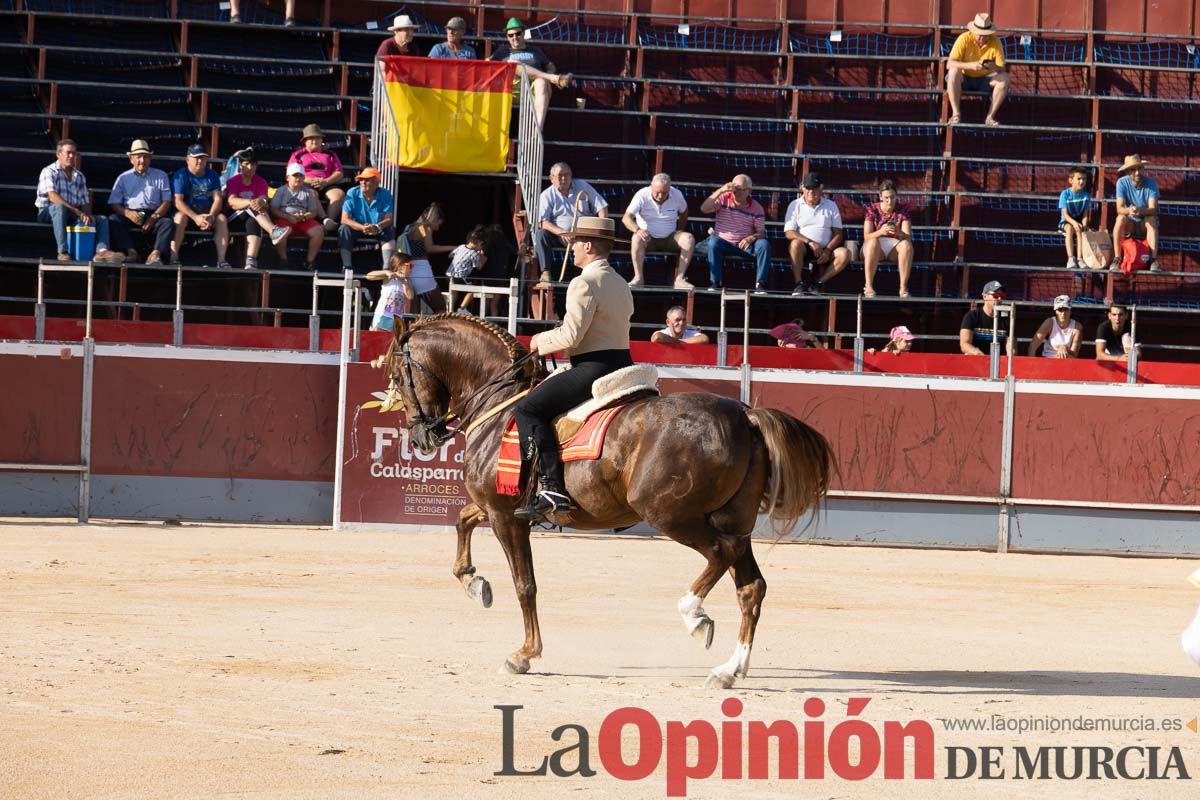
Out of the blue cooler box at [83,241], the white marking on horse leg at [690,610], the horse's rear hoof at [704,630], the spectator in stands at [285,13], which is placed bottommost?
the horse's rear hoof at [704,630]

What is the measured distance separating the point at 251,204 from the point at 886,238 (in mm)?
7451

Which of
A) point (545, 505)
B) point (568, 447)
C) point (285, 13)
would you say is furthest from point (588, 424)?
point (285, 13)

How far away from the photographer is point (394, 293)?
16766 mm

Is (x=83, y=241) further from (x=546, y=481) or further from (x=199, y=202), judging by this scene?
(x=546, y=481)

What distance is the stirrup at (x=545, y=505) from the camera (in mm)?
8619

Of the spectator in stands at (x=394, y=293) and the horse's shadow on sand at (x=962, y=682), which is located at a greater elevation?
the spectator in stands at (x=394, y=293)

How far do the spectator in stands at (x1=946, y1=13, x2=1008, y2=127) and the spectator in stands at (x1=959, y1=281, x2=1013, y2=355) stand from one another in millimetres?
3682

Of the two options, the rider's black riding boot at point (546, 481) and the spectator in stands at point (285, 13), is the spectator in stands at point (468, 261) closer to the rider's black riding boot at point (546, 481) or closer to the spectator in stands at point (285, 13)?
the spectator in stands at point (285, 13)

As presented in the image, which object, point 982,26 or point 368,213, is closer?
point 368,213

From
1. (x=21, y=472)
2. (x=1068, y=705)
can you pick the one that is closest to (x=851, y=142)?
(x=21, y=472)

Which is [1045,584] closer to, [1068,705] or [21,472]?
[1068,705]

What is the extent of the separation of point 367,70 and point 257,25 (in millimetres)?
1548

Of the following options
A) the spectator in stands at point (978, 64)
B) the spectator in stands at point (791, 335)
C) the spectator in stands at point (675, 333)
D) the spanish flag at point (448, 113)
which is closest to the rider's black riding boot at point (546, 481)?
the spectator in stands at point (675, 333)

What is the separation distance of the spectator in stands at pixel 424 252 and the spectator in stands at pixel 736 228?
310 centimetres
